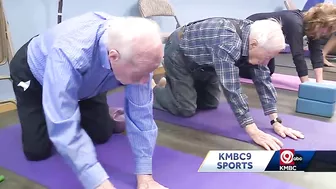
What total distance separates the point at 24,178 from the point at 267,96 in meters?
1.34

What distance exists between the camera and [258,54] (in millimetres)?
1916

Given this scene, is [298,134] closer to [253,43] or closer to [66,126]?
[253,43]

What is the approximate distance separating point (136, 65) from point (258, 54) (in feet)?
2.91

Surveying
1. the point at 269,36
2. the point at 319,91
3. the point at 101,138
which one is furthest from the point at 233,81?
the point at 319,91

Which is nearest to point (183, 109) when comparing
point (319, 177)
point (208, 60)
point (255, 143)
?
point (208, 60)

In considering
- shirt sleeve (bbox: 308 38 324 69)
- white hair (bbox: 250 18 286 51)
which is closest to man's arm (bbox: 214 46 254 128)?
white hair (bbox: 250 18 286 51)

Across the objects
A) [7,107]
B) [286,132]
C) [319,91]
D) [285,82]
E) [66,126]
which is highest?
[66,126]

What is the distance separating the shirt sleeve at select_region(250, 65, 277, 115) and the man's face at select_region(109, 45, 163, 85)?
1023 millimetres

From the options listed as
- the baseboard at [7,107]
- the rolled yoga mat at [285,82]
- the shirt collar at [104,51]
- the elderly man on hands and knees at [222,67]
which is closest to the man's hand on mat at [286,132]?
the elderly man on hands and knees at [222,67]

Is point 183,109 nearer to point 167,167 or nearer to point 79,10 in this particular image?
point 167,167

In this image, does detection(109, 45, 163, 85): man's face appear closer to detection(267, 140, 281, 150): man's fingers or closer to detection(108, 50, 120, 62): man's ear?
detection(108, 50, 120, 62): man's ear

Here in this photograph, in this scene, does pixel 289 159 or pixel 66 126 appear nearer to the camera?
pixel 289 159

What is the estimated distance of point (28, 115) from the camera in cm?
182

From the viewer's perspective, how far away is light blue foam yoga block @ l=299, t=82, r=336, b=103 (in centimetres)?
250
